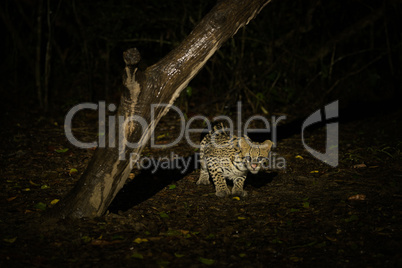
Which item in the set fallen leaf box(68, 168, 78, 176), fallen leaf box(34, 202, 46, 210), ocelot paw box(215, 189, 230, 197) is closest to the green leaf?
ocelot paw box(215, 189, 230, 197)

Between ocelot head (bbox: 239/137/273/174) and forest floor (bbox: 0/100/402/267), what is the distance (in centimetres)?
49

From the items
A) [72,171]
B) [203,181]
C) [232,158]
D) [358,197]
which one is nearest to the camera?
[358,197]

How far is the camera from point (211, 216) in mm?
5125

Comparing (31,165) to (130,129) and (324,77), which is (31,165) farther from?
(324,77)

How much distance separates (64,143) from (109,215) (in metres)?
3.95

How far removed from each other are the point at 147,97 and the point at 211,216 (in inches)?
66.5

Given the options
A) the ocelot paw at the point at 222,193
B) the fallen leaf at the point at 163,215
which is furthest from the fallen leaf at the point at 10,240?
the ocelot paw at the point at 222,193

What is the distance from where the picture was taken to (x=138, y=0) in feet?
36.8

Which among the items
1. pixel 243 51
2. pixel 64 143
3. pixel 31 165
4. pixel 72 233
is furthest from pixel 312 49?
pixel 72 233

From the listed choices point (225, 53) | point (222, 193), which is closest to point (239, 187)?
point (222, 193)

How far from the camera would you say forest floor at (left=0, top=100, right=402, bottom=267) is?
159 inches

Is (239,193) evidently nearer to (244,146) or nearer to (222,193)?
(222,193)

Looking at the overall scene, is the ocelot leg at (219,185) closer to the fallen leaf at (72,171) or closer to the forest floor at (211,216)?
the forest floor at (211,216)

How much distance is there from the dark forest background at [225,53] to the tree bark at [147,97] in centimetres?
513
